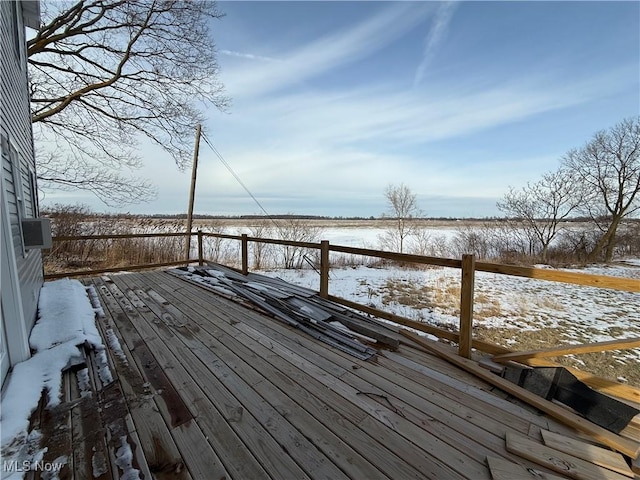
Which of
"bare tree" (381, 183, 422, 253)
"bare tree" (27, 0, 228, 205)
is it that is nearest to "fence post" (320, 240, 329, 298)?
"bare tree" (27, 0, 228, 205)

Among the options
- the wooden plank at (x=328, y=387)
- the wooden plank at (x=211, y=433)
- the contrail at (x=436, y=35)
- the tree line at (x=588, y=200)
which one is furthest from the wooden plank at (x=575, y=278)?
the tree line at (x=588, y=200)

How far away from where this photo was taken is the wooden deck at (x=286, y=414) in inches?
50.4

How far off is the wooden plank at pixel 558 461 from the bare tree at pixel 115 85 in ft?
38.9

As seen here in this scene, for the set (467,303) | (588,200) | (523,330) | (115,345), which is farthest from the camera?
(588,200)

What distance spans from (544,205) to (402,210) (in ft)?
20.1

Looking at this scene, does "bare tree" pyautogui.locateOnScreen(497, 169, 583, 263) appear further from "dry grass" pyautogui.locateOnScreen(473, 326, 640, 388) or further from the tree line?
"dry grass" pyautogui.locateOnScreen(473, 326, 640, 388)

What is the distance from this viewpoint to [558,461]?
1.33m

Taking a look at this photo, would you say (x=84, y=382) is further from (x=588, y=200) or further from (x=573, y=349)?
(x=588, y=200)

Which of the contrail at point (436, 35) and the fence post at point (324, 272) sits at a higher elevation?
→ the contrail at point (436, 35)

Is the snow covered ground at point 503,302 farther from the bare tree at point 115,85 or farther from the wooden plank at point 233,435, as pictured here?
the bare tree at point 115,85

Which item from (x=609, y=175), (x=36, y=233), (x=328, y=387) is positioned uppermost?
(x=609, y=175)

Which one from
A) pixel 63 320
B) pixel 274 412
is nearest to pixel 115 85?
pixel 63 320

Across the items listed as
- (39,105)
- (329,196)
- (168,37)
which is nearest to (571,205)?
(168,37)

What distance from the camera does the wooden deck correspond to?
4.20 feet
